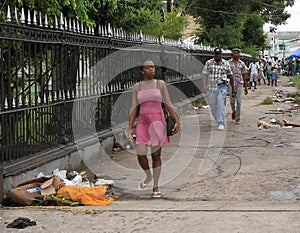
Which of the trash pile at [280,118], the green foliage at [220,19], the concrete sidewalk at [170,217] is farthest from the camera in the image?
the green foliage at [220,19]

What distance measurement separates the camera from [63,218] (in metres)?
5.32

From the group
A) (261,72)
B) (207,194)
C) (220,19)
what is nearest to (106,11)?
(207,194)

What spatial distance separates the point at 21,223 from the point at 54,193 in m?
1.13

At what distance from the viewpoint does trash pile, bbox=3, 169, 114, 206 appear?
19.5ft

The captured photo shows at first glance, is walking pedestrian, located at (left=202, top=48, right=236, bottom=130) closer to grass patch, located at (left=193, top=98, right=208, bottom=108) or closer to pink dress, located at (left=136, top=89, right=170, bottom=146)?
pink dress, located at (left=136, top=89, right=170, bottom=146)

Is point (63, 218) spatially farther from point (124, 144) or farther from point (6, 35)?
point (124, 144)

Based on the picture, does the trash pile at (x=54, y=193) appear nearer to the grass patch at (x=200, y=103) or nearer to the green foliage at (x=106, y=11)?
the green foliage at (x=106, y=11)

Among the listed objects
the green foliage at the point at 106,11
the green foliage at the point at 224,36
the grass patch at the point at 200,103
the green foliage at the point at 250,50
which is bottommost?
the grass patch at the point at 200,103

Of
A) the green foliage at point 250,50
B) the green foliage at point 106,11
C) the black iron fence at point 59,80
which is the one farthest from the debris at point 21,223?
the green foliage at point 250,50

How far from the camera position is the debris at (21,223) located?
5008mm

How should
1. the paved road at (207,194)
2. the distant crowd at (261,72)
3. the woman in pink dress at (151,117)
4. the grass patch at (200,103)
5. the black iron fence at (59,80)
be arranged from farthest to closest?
the distant crowd at (261,72)
the grass patch at (200,103)
the woman in pink dress at (151,117)
the black iron fence at (59,80)
the paved road at (207,194)

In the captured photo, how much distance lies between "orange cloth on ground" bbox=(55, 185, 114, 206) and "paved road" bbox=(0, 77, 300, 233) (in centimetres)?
16

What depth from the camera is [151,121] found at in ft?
21.7

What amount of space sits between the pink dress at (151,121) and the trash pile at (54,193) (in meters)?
0.80
